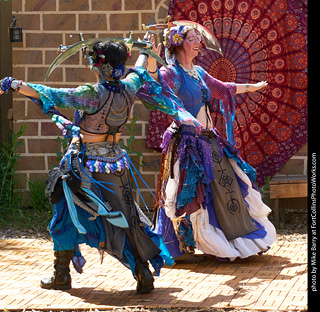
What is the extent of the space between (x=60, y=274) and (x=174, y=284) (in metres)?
0.86

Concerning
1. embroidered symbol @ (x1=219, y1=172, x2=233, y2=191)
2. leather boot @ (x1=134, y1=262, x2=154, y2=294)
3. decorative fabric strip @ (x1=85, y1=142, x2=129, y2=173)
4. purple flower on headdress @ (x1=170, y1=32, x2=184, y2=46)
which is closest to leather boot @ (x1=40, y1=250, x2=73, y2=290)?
leather boot @ (x1=134, y1=262, x2=154, y2=294)

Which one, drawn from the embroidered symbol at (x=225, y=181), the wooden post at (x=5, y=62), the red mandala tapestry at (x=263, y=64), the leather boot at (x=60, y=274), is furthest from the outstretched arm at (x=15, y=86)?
the wooden post at (x=5, y=62)

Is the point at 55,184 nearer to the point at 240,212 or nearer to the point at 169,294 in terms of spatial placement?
the point at 169,294

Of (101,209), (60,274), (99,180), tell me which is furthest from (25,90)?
(60,274)

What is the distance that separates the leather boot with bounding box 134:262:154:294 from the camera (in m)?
4.49

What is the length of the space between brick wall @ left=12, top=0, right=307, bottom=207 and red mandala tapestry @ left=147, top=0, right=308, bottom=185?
2.18ft

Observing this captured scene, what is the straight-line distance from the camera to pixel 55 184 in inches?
172

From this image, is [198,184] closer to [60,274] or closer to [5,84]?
[60,274]

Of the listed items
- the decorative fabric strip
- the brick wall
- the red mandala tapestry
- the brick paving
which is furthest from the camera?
the brick wall

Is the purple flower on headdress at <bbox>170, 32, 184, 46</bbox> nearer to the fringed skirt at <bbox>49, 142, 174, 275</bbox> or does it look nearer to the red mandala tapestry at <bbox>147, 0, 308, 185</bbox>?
the fringed skirt at <bbox>49, 142, 174, 275</bbox>

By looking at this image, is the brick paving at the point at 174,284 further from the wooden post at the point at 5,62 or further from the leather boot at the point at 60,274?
the wooden post at the point at 5,62

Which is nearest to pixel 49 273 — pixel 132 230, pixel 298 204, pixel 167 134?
pixel 132 230

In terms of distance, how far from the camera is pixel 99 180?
14.6 feet

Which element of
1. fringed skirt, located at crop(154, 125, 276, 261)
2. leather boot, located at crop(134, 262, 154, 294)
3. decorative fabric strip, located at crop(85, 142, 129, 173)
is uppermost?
decorative fabric strip, located at crop(85, 142, 129, 173)
